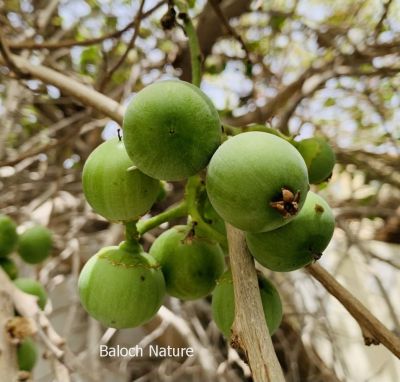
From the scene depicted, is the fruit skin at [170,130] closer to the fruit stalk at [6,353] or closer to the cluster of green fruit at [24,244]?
the fruit stalk at [6,353]

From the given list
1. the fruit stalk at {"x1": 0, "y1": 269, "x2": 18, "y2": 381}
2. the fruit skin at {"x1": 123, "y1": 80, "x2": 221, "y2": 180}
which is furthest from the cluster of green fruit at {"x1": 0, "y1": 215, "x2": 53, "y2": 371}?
the fruit skin at {"x1": 123, "y1": 80, "x2": 221, "y2": 180}

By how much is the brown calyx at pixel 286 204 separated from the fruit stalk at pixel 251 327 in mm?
97

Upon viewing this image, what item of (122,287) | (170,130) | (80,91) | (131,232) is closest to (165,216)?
(131,232)

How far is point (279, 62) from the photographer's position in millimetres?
3396

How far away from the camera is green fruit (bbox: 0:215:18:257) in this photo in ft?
5.81

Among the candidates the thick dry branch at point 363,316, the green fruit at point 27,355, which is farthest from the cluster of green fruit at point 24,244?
the thick dry branch at point 363,316

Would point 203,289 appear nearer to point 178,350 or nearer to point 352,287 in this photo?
point 178,350

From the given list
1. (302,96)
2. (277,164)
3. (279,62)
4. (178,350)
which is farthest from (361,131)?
(277,164)

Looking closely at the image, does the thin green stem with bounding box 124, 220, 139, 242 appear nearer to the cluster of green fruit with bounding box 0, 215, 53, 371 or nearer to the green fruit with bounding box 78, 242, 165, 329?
the green fruit with bounding box 78, 242, 165, 329

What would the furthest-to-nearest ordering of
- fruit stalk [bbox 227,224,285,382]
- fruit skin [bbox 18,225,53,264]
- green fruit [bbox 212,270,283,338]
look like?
fruit skin [bbox 18,225,53,264], green fruit [bbox 212,270,283,338], fruit stalk [bbox 227,224,285,382]

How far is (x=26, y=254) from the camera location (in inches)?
77.0

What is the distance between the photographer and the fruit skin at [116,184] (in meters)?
0.97

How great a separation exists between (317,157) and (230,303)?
0.41 meters

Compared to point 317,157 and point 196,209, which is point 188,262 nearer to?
point 196,209
